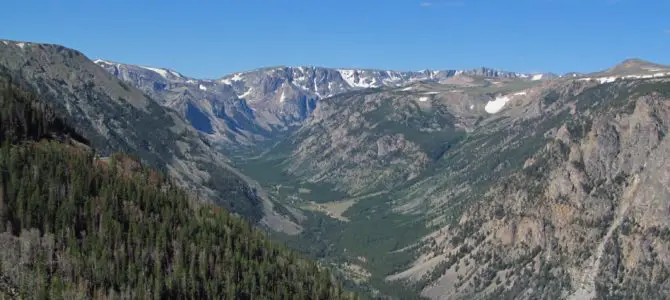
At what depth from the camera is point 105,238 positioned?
15475 cm

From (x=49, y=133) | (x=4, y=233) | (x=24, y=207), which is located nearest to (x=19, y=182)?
(x=24, y=207)

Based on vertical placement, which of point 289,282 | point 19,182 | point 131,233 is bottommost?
point 289,282

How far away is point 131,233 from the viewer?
16188 centimetres

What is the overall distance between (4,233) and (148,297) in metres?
27.0

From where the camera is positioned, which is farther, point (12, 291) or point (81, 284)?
point (81, 284)

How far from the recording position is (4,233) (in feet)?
454

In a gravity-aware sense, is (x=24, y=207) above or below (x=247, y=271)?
above

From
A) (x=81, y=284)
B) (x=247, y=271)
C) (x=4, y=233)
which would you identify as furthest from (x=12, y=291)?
(x=247, y=271)

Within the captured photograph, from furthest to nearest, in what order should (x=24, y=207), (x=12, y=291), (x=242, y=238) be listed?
1. (x=242, y=238)
2. (x=24, y=207)
3. (x=12, y=291)

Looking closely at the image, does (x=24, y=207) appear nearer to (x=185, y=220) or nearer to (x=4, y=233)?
(x=4, y=233)

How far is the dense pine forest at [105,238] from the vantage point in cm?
13625

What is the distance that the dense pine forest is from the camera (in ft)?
447

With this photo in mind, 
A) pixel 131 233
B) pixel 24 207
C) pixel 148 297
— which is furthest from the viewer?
pixel 131 233

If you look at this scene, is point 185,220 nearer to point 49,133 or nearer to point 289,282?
point 289,282
